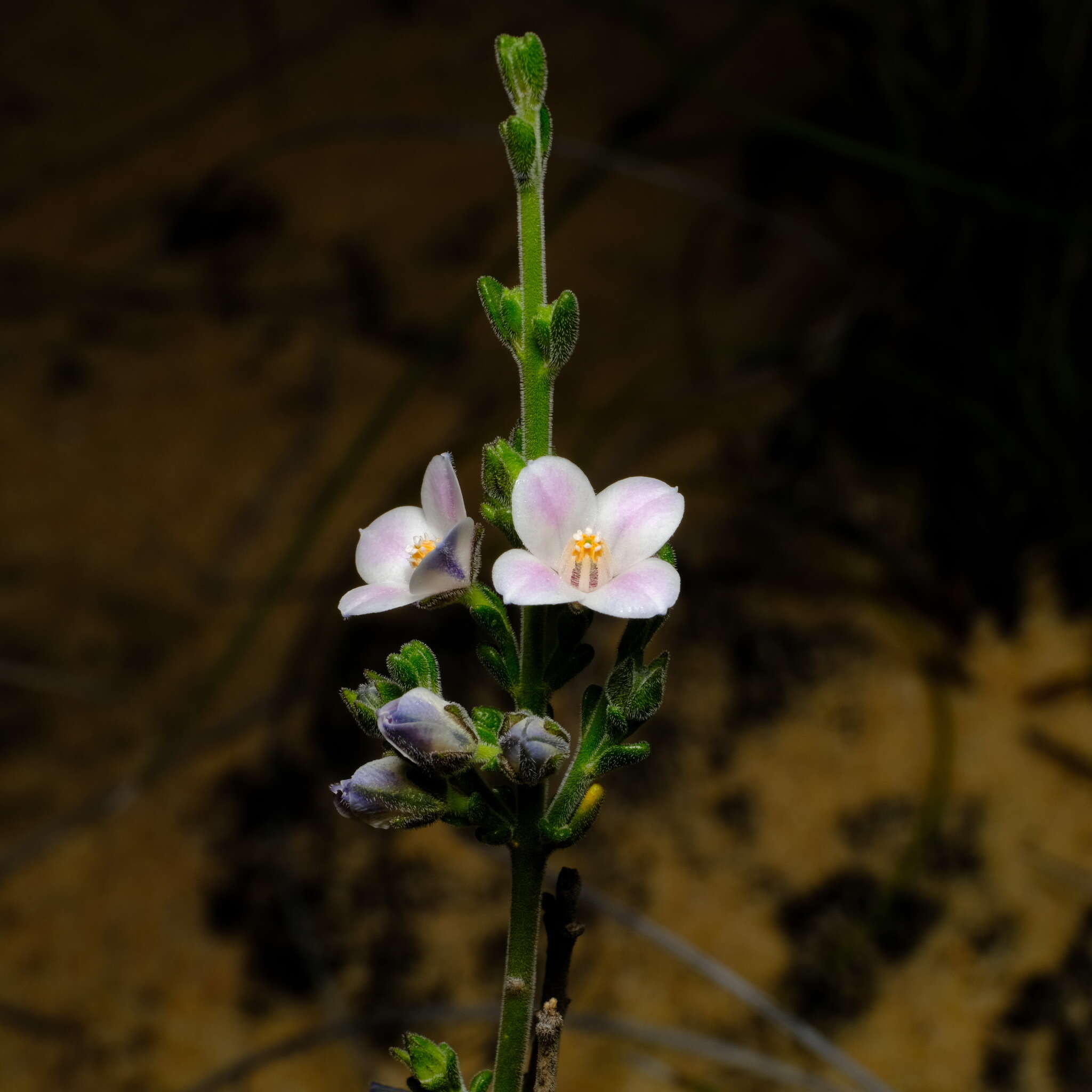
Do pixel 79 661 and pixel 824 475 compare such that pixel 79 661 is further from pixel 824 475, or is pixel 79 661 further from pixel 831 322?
pixel 831 322

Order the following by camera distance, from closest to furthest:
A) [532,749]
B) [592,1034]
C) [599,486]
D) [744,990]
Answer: [532,749] → [744,990] → [592,1034] → [599,486]

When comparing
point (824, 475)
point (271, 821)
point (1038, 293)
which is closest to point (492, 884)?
point (271, 821)

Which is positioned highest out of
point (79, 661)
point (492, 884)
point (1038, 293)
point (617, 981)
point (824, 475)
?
point (1038, 293)

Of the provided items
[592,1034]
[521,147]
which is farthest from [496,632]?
[592,1034]

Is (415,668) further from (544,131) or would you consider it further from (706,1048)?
(706,1048)

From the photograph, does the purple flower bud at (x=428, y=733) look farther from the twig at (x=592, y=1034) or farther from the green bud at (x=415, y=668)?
the twig at (x=592, y=1034)

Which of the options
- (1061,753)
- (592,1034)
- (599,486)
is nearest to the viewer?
(592,1034)

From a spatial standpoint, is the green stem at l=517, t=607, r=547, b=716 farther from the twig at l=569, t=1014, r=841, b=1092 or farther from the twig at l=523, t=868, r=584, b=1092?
the twig at l=569, t=1014, r=841, b=1092

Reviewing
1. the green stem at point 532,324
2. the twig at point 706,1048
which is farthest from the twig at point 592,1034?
the green stem at point 532,324
